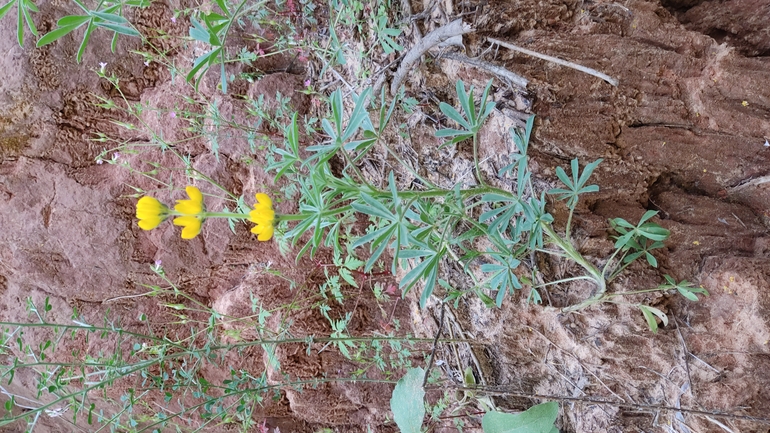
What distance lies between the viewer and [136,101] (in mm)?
3012

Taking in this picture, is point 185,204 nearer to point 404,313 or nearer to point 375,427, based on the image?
point 404,313

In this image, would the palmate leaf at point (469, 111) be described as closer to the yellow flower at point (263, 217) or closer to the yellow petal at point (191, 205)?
the yellow flower at point (263, 217)

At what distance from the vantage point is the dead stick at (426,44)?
1934 millimetres

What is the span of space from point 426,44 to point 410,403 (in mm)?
1506

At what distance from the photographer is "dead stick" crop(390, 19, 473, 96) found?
6.35ft

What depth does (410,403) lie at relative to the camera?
2.10 meters

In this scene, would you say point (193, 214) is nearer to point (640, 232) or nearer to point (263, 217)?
point (263, 217)

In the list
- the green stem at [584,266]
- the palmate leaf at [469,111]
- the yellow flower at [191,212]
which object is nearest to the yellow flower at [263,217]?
the yellow flower at [191,212]

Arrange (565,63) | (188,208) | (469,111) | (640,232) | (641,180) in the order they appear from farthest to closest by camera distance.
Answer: (641,180)
(565,63)
(640,232)
(469,111)
(188,208)

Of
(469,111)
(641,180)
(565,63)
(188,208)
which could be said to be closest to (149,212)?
(188,208)

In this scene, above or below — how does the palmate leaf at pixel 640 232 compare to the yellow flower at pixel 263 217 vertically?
below

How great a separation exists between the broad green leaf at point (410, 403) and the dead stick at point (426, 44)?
1.28 m

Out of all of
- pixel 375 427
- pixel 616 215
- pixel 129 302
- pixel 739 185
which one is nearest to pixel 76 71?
pixel 129 302

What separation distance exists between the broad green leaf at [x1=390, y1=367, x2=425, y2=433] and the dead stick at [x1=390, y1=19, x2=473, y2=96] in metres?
1.28
